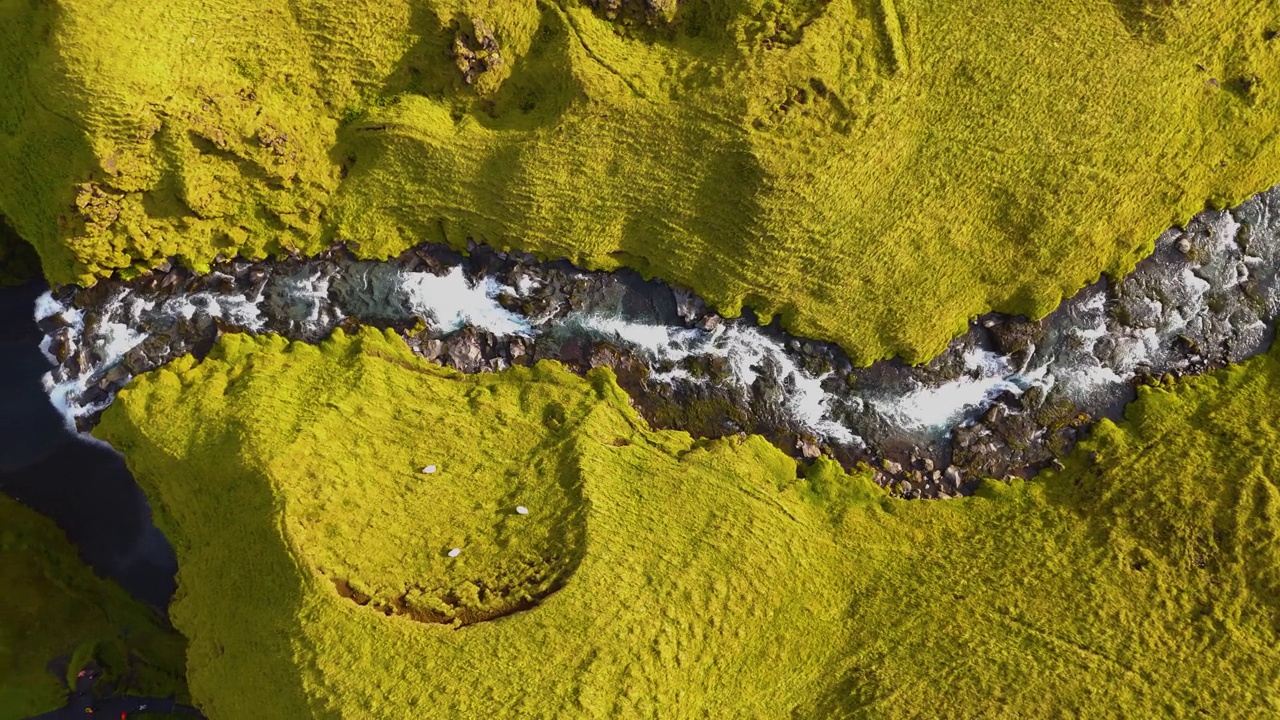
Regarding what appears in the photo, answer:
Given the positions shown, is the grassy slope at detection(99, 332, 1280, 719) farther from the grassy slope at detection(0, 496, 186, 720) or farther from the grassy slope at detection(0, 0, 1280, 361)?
the grassy slope at detection(0, 0, 1280, 361)

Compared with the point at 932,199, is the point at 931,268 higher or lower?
lower

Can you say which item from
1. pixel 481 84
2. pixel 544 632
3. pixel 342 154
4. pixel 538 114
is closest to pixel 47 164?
pixel 342 154

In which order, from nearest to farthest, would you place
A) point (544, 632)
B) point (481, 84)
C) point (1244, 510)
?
point (544, 632) → point (1244, 510) → point (481, 84)

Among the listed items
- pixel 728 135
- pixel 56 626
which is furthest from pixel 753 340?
pixel 56 626

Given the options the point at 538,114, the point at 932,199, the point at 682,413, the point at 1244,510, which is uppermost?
the point at 932,199

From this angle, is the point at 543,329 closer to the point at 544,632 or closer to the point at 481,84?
the point at 481,84

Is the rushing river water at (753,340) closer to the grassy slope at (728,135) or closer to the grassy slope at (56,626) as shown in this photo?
the grassy slope at (728,135)

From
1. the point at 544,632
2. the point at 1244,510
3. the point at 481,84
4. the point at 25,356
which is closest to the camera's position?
the point at 544,632
